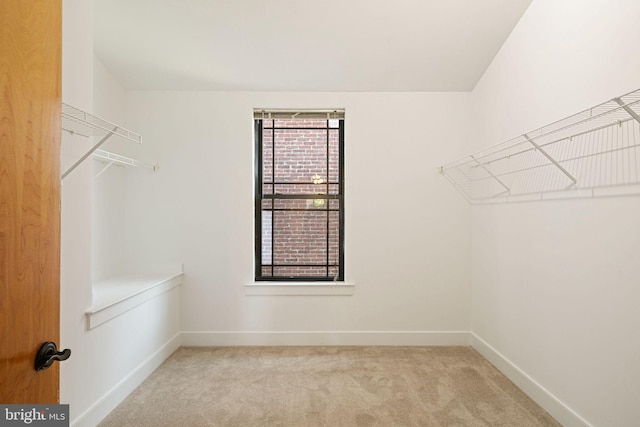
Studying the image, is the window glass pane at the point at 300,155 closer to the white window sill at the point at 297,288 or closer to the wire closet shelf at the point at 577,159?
the white window sill at the point at 297,288

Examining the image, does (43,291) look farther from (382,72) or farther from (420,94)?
(420,94)

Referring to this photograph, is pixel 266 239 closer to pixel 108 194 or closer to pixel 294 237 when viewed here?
pixel 294 237

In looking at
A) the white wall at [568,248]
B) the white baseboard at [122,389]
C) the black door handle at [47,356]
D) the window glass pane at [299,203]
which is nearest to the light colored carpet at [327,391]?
the white baseboard at [122,389]

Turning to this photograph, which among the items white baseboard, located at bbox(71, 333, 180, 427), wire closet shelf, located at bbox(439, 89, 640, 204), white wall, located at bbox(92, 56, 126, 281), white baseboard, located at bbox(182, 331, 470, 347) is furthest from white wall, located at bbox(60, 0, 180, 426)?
wire closet shelf, located at bbox(439, 89, 640, 204)

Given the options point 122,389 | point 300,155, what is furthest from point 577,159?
point 122,389

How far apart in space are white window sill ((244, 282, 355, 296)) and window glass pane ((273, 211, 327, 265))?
0.84 ft

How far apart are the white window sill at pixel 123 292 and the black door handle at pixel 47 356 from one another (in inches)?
48.8

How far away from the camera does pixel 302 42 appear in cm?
305

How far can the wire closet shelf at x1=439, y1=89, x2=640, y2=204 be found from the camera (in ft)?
6.00

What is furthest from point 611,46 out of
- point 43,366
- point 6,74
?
point 43,366

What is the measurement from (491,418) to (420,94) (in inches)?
102

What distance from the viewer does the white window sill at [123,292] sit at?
230 cm

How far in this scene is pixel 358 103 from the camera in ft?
12.0

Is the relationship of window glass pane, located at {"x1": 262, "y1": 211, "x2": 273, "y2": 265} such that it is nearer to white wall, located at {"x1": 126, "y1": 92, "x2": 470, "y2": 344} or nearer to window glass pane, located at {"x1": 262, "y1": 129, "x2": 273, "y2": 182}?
white wall, located at {"x1": 126, "y1": 92, "x2": 470, "y2": 344}
